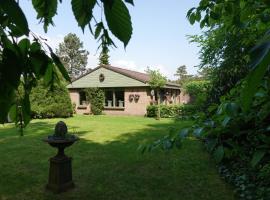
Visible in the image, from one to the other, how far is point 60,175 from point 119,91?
806 inches

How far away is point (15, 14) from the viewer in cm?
57

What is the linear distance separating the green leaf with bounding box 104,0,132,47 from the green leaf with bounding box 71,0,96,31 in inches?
3.3

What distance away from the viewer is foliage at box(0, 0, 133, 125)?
2.26 feet

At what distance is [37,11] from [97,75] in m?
26.0

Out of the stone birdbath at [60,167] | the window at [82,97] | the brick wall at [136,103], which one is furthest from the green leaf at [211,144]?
the window at [82,97]

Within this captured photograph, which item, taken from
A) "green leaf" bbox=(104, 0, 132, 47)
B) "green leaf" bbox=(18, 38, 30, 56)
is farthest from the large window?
"green leaf" bbox=(104, 0, 132, 47)

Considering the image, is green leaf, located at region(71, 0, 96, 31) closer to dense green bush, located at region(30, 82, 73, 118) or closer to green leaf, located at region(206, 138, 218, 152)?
green leaf, located at region(206, 138, 218, 152)

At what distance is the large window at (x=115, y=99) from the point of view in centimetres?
2571

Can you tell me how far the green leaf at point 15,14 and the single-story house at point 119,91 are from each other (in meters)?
22.4

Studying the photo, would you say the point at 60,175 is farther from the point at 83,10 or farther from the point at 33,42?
the point at 83,10

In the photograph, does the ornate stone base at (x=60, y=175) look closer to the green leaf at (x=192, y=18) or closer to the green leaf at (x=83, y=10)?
the green leaf at (x=192, y=18)

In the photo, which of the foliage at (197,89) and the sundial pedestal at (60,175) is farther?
the foliage at (197,89)

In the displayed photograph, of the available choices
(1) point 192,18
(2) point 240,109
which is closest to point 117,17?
(2) point 240,109

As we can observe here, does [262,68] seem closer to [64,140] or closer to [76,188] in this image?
[64,140]
